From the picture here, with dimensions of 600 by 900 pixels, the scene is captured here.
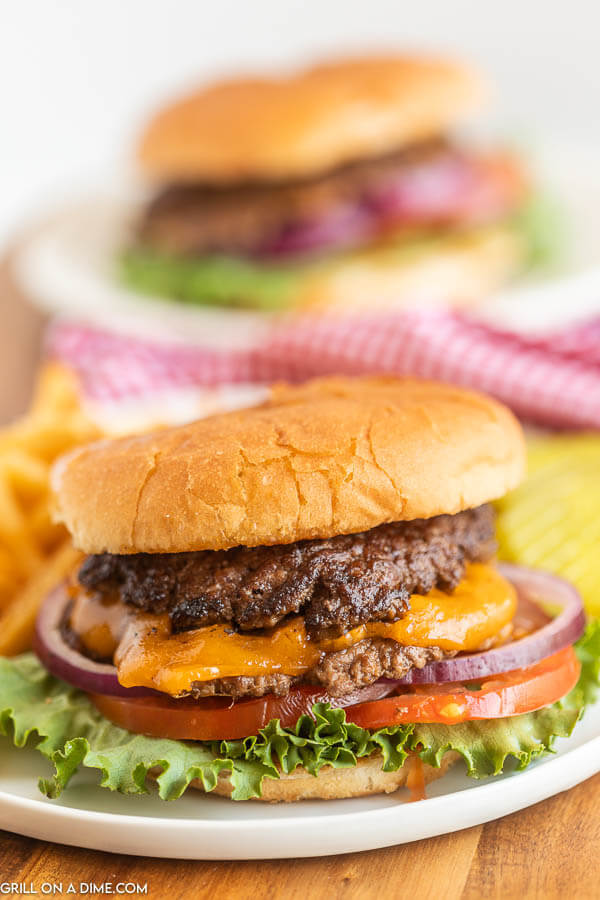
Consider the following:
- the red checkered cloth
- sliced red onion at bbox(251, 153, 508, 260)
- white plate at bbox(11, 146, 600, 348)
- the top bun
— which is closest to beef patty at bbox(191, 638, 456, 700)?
the top bun

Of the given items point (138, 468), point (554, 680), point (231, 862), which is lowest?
point (231, 862)

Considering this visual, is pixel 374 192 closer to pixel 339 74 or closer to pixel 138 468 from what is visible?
pixel 339 74

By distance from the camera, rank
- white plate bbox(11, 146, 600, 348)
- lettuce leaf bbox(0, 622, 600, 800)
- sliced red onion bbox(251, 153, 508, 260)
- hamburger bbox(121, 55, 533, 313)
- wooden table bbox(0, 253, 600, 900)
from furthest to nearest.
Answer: sliced red onion bbox(251, 153, 508, 260), hamburger bbox(121, 55, 533, 313), white plate bbox(11, 146, 600, 348), lettuce leaf bbox(0, 622, 600, 800), wooden table bbox(0, 253, 600, 900)

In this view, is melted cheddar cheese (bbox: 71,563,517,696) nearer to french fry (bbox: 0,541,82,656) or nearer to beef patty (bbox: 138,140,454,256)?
french fry (bbox: 0,541,82,656)

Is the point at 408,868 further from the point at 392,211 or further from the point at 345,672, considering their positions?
the point at 392,211

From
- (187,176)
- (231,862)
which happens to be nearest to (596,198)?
(187,176)

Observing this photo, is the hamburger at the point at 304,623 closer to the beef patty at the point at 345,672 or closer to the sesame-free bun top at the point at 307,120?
the beef patty at the point at 345,672
